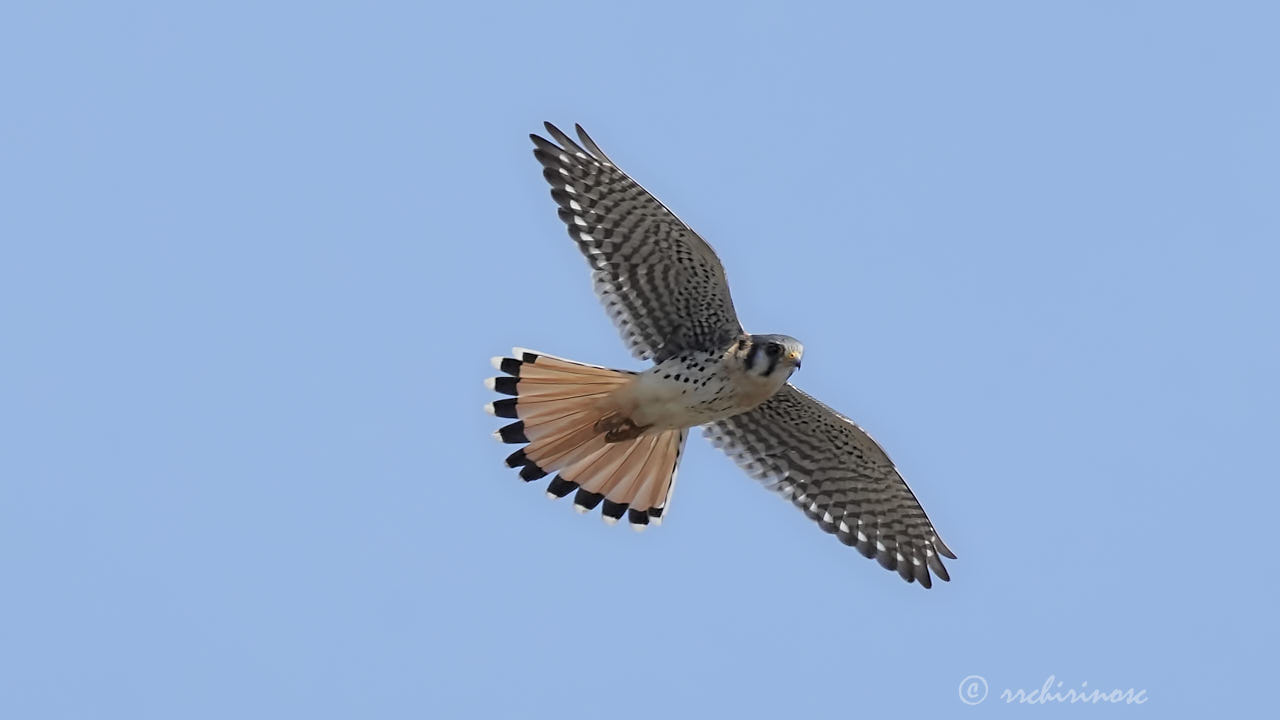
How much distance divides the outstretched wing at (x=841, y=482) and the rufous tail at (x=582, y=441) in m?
0.57

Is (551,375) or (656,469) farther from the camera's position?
(656,469)

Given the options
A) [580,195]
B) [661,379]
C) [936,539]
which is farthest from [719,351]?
[936,539]

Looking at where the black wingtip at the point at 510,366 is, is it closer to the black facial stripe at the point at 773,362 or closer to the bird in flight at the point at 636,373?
the bird in flight at the point at 636,373

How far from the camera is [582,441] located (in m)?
12.2

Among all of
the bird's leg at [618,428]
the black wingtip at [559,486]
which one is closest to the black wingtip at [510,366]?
the bird's leg at [618,428]

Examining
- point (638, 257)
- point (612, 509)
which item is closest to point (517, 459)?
point (612, 509)

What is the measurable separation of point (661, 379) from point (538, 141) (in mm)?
1639

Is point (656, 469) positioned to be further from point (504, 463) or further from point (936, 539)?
point (936, 539)

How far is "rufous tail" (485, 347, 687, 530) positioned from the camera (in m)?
11.8

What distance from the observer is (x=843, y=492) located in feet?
42.9

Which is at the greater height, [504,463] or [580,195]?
[580,195]

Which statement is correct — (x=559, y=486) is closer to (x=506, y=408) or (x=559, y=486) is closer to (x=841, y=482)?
(x=506, y=408)

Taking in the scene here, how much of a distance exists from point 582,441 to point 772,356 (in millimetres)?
1462

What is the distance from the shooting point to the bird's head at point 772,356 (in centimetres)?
1148
